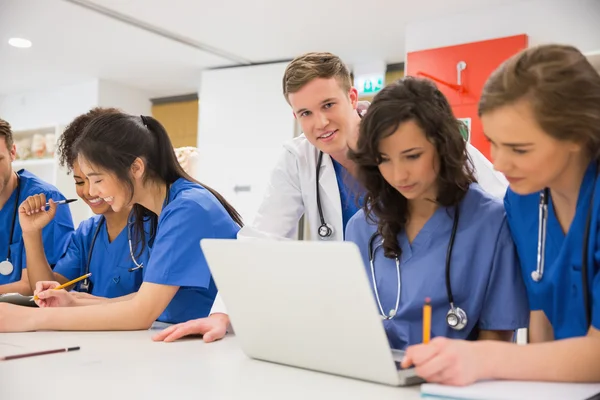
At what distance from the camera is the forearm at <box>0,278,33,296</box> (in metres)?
2.21

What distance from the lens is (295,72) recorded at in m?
1.80

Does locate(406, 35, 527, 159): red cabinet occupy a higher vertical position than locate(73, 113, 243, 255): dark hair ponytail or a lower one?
higher

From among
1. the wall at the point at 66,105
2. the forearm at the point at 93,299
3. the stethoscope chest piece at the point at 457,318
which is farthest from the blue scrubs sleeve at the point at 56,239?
the wall at the point at 66,105

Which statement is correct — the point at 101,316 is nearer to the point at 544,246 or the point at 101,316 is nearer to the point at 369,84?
the point at 544,246

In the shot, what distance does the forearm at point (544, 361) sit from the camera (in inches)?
35.5

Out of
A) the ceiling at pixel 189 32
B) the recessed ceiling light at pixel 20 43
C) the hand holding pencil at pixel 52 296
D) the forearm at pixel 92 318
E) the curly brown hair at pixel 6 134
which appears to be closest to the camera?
the forearm at pixel 92 318

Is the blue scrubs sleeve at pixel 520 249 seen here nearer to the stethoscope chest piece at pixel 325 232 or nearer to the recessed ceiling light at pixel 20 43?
the stethoscope chest piece at pixel 325 232

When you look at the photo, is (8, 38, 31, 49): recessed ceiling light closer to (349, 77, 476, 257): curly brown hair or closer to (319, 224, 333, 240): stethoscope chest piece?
(319, 224, 333, 240): stethoscope chest piece

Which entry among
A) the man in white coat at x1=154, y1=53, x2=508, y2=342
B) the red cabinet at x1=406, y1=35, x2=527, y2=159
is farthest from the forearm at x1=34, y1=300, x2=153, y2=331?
the red cabinet at x1=406, y1=35, x2=527, y2=159

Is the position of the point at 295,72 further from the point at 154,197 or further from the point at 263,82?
the point at 263,82

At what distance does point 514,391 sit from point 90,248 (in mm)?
1579

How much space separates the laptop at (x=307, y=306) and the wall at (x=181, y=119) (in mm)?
5483

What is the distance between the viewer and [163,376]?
101 centimetres

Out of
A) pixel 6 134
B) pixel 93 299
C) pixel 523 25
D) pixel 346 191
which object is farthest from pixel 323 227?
pixel 523 25
